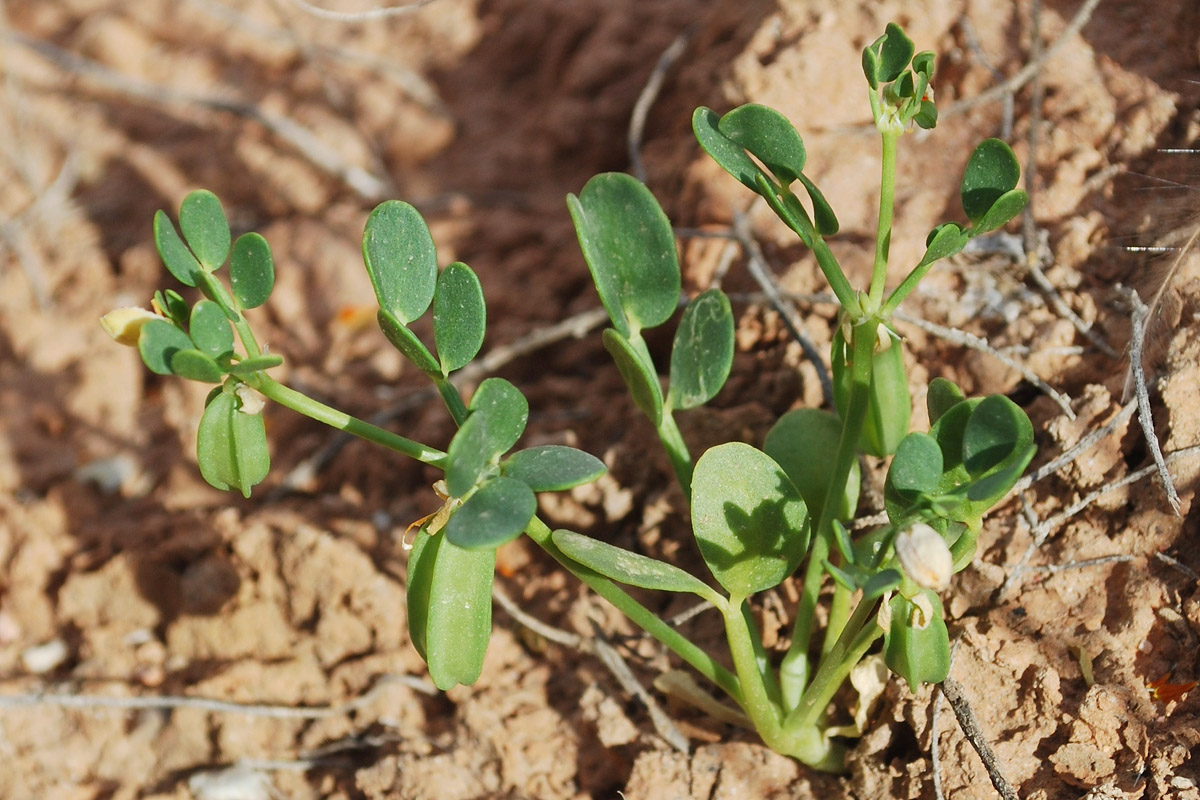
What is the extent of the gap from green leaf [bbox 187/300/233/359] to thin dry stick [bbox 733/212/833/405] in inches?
37.8

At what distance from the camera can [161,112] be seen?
3.29 metres

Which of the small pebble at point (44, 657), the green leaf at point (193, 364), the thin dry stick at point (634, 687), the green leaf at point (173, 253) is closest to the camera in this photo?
the green leaf at point (193, 364)

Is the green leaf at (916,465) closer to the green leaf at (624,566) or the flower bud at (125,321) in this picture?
the green leaf at (624,566)

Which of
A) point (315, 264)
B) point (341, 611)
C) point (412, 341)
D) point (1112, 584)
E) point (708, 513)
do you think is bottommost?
point (341, 611)

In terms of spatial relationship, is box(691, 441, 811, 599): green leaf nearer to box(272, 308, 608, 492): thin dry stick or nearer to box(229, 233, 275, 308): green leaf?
box(229, 233, 275, 308): green leaf

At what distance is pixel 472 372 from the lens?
214 centimetres

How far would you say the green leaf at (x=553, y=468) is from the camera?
1.08 meters

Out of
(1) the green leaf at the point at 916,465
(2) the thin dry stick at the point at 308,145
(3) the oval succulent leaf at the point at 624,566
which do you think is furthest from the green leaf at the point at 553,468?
(2) the thin dry stick at the point at 308,145

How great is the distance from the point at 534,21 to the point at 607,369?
1.37m

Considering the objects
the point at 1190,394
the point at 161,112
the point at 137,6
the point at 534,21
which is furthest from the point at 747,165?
the point at 137,6

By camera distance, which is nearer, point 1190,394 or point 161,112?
point 1190,394

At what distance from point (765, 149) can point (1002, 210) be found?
0.28 metres

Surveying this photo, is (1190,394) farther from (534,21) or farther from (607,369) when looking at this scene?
(534,21)

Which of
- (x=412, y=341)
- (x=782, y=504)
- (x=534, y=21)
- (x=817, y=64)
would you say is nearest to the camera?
(x=412, y=341)
